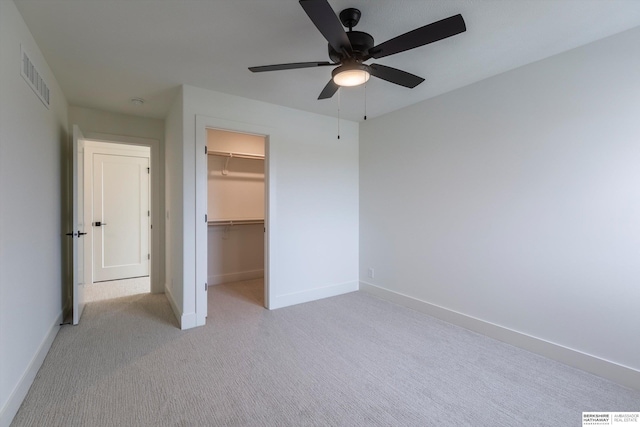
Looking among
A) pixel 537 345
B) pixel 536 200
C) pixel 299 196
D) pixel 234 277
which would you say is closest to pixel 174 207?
pixel 299 196

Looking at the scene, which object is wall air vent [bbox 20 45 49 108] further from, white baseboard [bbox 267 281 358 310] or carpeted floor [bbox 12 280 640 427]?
white baseboard [bbox 267 281 358 310]

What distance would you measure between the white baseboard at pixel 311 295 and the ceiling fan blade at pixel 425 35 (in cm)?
279

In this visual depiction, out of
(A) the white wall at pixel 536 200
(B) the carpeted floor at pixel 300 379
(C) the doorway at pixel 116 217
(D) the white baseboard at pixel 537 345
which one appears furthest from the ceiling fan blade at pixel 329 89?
(C) the doorway at pixel 116 217

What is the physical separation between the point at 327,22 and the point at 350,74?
48 cm

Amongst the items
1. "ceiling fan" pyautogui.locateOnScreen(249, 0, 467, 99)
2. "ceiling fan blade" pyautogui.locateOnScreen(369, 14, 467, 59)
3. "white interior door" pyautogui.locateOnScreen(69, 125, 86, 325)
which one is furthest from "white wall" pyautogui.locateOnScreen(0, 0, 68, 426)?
"ceiling fan blade" pyautogui.locateOnScreen(369, 14, 467, 59)

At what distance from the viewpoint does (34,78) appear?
2082 mm

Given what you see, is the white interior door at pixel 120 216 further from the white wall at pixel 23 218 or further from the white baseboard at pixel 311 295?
the white baseboard at pixel 311 295

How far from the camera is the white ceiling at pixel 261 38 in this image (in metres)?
1.74

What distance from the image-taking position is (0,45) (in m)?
1.55

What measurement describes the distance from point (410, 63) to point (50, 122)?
3293 millimetres

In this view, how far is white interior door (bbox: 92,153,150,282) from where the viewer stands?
4441mm

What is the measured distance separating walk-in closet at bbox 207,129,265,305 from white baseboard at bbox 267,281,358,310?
84 cm

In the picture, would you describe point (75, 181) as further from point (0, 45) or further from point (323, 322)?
point (323, 322)

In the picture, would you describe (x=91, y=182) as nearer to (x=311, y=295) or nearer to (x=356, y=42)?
(x=311, y=295)
